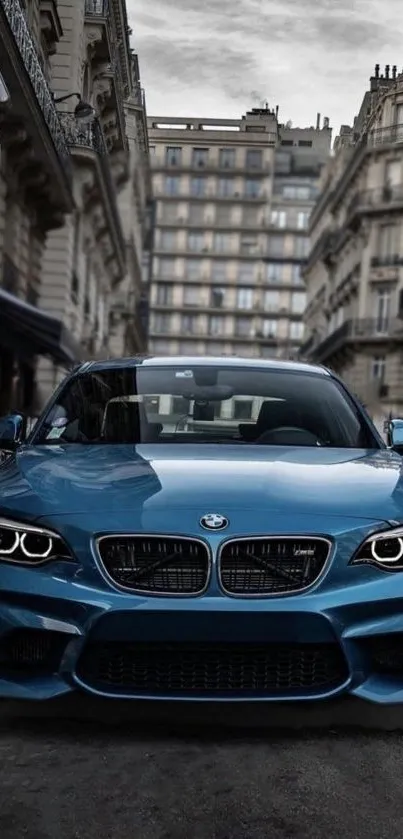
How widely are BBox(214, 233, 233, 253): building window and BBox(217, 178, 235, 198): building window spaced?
137 inches

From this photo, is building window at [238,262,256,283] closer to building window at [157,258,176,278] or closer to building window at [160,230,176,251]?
building window at [157,258,176,278]

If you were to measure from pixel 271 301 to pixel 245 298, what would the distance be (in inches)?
91.6

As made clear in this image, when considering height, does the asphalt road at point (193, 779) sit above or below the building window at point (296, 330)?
above

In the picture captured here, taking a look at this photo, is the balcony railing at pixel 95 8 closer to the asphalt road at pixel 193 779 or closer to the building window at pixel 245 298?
the asphalt road at pixel 193 779

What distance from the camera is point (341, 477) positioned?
3.55 meters

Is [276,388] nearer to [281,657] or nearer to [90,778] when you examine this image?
[281,657]

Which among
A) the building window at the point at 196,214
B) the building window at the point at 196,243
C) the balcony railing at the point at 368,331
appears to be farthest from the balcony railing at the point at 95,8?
the building window at the point at 196,243

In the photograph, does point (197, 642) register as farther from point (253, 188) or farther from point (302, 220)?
point (302, 220)

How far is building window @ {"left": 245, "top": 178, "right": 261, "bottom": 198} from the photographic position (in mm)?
93319

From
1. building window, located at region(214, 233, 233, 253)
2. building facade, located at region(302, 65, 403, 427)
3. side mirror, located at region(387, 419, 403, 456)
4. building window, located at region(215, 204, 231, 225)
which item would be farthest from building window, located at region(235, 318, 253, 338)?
side mirror, located at region(387, 419, 403, 456)

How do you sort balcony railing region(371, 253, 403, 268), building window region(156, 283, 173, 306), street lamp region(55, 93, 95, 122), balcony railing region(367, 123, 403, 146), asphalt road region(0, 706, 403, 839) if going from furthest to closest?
building window region(156, 283, 173, 306) < balcony railing region(371, 253, 403, 268) < street lamp region(55, 93, 95, 122) < balcony railing region(367, 123, 403, 146) < asphalt road region(0, 706, 403, 839)

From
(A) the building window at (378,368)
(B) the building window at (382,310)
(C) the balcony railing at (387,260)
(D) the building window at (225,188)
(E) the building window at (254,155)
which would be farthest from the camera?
(D) the building window at (225,188)

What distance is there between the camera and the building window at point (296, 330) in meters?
97.5

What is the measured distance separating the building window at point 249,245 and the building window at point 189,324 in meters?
7.48
